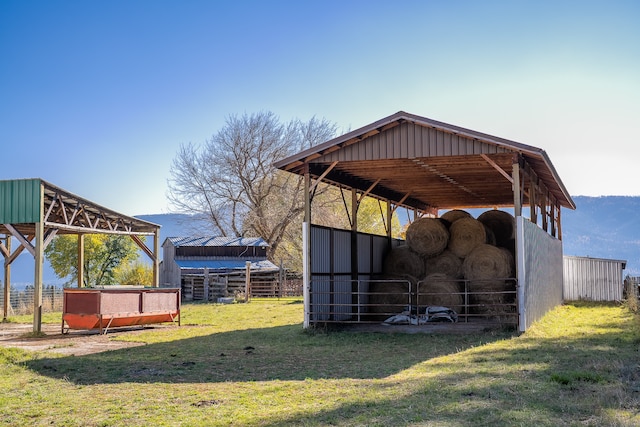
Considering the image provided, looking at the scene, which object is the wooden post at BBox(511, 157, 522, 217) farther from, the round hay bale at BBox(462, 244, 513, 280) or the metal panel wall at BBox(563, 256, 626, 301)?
the metal panel wall at BBox(563, 256, 626, 301)

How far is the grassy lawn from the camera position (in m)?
7.51

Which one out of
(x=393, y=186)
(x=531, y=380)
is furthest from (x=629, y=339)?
(x=393, y=186)

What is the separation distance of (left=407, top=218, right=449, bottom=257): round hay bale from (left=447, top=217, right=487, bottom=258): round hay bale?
24 cm

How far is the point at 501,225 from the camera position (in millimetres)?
20312

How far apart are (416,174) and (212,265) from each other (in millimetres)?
24603

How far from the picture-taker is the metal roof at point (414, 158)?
15.3 meters

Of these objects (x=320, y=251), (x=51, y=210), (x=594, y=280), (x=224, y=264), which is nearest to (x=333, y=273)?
(x=320, y=251)

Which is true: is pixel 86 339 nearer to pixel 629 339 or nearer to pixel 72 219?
pixel 72 219

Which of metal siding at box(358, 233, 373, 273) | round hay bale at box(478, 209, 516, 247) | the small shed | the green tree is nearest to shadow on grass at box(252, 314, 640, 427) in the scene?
metal siding at box(358, 233, 373, 273)

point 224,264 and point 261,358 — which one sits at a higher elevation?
point 224,264

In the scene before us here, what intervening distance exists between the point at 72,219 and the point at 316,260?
709cm

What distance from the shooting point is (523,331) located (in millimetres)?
14961

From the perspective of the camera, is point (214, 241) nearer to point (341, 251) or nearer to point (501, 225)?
point (341, 251)

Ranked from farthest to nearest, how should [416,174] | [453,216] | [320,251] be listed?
[453,216] → [416,174] → [320,251]
